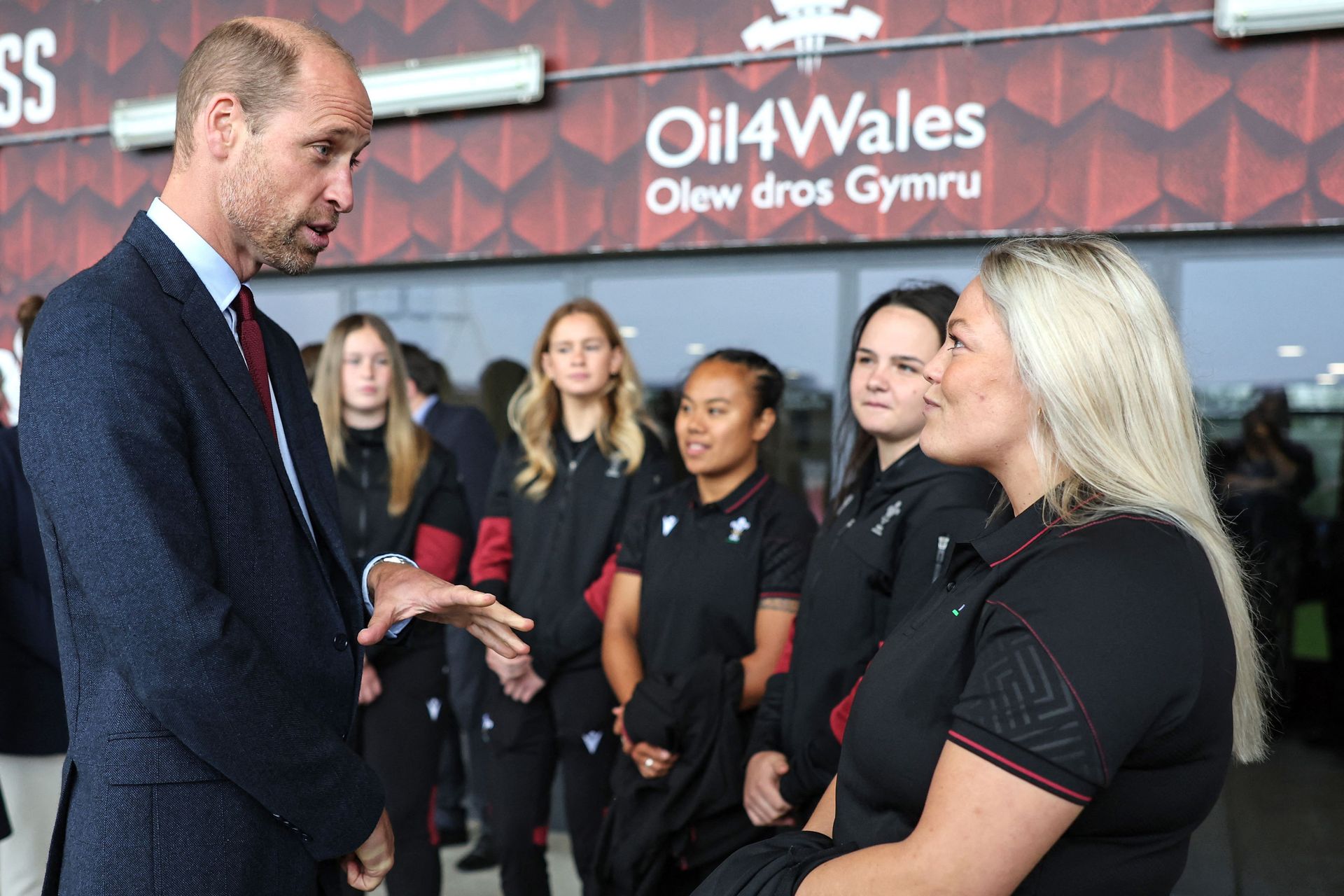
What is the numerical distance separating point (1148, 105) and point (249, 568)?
127 inches

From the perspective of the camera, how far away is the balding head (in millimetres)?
1419

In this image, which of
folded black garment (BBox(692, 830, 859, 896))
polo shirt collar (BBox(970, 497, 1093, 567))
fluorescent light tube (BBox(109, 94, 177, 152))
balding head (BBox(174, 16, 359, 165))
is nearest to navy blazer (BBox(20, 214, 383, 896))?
balding head (BBox(174, 16, 359, 165))

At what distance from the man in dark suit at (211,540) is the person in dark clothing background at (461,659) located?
2.76 m

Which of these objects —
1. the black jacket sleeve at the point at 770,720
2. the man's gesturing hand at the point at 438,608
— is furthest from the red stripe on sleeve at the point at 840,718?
the man's gesturing hand at the point at 438,608

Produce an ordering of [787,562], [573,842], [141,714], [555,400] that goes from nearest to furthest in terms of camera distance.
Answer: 1. [141,714]
2. [787,562]
3. [573,842]
4. [555,400]

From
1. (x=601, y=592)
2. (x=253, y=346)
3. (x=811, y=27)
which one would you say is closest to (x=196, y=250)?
(x=253, y=346)

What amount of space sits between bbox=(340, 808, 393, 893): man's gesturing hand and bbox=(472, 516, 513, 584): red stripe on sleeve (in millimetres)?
1814

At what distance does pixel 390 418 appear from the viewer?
3406mm

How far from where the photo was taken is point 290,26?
1.46 meters

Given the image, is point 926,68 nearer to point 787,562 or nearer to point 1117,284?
point 787,562

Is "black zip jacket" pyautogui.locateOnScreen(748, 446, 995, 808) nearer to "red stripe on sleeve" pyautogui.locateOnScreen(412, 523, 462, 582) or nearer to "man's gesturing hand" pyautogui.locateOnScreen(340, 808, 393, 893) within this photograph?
"man's gesturing hand" pyautogui.locateOnScreen(340, 808, 393, 893)

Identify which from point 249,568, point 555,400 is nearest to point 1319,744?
point 555,400

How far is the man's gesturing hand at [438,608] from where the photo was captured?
1454 mm

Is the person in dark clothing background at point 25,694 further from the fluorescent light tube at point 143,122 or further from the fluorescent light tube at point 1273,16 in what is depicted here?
the fluorescent light tube at point 1273,16
